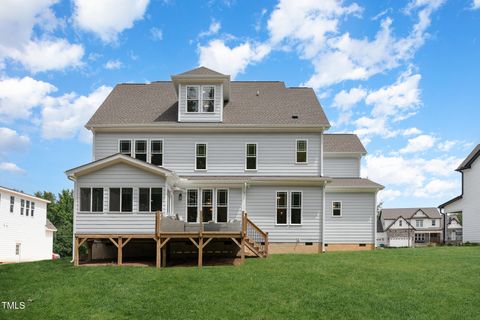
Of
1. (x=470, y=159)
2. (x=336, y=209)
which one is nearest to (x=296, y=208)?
(x=336, y=209)

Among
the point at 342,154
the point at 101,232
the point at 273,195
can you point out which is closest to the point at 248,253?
the point at 273,195

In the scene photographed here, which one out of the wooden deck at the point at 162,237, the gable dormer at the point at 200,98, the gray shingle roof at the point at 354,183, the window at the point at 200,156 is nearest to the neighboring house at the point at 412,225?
the gray shingle roof at the point at 354,183

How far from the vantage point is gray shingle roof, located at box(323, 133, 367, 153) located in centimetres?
3138

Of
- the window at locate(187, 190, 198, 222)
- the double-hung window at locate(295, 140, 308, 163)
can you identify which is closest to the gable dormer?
the window at locate(187, 190, 198, 222)

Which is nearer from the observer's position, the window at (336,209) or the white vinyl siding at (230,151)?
the white vinyl siding at (230,151)

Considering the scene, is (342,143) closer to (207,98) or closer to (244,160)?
(244,160)

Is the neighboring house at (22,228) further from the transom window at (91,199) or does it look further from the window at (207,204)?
the window at (207,204)

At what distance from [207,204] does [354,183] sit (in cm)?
878

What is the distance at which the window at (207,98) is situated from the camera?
26.8m

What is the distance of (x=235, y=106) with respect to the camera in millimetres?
28734

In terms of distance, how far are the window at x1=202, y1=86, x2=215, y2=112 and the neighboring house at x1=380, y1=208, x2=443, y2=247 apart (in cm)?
5598

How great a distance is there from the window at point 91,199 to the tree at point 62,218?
168 ft

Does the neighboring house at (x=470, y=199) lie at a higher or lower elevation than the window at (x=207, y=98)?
lower

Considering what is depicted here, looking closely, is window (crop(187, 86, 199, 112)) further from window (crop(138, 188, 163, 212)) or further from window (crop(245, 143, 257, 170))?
window (crop(138, 188, 163, 212))
